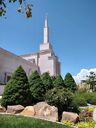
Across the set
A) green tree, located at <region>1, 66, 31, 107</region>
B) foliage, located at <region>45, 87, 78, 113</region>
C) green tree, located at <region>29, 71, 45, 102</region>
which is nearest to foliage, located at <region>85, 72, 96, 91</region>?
green tree, located at <region>29, 71, 45, 102</region>

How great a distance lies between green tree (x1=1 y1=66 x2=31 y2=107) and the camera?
14.6 meters

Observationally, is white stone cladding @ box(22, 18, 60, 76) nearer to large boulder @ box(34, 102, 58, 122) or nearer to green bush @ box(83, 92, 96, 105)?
green bush @ box(83, 92, 96, 105)

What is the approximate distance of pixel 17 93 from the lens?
1478 cm

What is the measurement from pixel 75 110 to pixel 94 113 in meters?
1.09

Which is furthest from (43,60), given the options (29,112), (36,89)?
(29,112)

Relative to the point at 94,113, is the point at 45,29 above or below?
above

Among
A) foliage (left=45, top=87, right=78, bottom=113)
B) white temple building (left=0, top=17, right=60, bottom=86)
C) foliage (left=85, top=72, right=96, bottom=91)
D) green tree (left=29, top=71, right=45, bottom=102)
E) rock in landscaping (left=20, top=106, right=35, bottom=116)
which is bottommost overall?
rock in landscaping (left=20, top=106, right=35, bottom=116)

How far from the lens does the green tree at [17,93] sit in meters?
14.6

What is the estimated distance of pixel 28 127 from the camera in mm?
8797

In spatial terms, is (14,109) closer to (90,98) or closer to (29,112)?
(29,112)

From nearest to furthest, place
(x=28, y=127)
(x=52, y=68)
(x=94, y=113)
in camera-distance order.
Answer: (x=28, y=127) < (x=94, y=113) < (x=52, y=68)

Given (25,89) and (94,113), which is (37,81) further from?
(94,113)

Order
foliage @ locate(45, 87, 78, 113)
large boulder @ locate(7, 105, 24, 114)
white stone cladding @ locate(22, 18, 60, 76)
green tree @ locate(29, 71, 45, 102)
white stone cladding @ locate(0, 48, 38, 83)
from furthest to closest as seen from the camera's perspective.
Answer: white stone cladding @ locate(22, 18, 60, 76), white stone cladding @ locate(0, 48, 38, 83), green tree @ locate(29, 71, 45, 102), foliage @ locate(45, 87, 78, 113), large boulder @ locate(7, 105, 24, 114)

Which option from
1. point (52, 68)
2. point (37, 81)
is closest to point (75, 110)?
point (37, 81)
